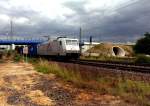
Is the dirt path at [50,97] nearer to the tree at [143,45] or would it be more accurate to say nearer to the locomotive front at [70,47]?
the locomotive front at [70,47]

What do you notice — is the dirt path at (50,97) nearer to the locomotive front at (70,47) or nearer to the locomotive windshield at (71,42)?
the locomotive front at (70,47)

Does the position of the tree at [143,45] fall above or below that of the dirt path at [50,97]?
above

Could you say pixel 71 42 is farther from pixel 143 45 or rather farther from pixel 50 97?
pixel 143 45

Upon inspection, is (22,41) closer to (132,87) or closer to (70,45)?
(70,45)

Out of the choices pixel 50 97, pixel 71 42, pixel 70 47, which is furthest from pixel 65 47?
pixel 50 97

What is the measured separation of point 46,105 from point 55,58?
32.3 m

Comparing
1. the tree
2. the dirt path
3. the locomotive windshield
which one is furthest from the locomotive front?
the tree

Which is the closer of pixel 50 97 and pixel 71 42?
pixel 50 97

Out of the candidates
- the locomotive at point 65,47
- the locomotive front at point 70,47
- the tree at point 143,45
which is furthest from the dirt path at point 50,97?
the tree at point 143,45

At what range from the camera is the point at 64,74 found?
18.1 meters

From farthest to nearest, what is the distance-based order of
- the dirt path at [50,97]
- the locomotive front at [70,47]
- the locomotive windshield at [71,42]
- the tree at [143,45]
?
the tree at [143,45] < the locomotive windshield at [71,42] < the locomotive front at [70,47] < the dirt path at [50,97]

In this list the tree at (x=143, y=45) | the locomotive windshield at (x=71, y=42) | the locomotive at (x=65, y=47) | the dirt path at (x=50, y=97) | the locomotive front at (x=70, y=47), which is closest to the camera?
the dirt path at (x=50, y=97)

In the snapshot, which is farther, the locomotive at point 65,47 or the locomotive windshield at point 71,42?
the locomotive windshield at point 71,42

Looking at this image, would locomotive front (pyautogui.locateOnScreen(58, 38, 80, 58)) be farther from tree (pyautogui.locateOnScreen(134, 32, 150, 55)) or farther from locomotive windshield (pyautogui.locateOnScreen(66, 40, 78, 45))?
tree (pyautogui.locateOnScreen(134, 32, 150, 55))
